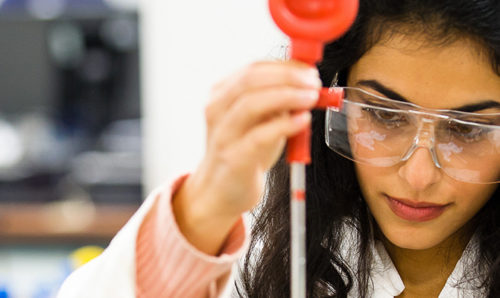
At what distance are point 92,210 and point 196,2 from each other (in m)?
1.10

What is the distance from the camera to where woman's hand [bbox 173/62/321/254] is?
2.18 ft

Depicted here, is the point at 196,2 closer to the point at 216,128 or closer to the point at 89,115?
the point at 89,115

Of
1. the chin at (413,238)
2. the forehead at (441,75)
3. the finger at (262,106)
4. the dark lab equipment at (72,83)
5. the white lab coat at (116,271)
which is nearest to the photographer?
the finger at (262,106)

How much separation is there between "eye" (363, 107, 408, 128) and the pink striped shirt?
332 millimetres

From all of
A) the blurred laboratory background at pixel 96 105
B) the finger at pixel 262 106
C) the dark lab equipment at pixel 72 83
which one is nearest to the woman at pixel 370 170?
the finger at pixel 262 106

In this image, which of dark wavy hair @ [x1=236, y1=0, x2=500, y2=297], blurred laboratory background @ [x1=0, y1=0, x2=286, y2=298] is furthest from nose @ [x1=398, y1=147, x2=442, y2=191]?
blurred laboratory background @ [x1=0, y1=0, x2=286, y2=298]

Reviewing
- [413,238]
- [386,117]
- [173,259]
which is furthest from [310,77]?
[413,238]

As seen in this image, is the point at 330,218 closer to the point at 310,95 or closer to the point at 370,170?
the point at 370,170

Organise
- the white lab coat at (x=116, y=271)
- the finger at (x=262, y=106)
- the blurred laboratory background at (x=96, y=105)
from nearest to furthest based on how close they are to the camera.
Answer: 1. the finger at (x=262, y=106)
2. the white lab coat at (x=116, y=271)
3. the blurred laboratory background at (x=96, y=105)

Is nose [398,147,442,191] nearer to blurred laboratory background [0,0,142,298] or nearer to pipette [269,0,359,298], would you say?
pipette [269,0,359,298]

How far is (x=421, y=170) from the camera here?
1.00 metres

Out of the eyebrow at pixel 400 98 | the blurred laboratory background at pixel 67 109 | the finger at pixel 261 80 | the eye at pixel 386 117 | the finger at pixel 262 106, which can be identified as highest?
the finger at pixel 261 80

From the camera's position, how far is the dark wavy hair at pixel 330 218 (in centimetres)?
106

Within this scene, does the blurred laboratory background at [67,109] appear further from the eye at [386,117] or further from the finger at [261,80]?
the finger at [261,80]
